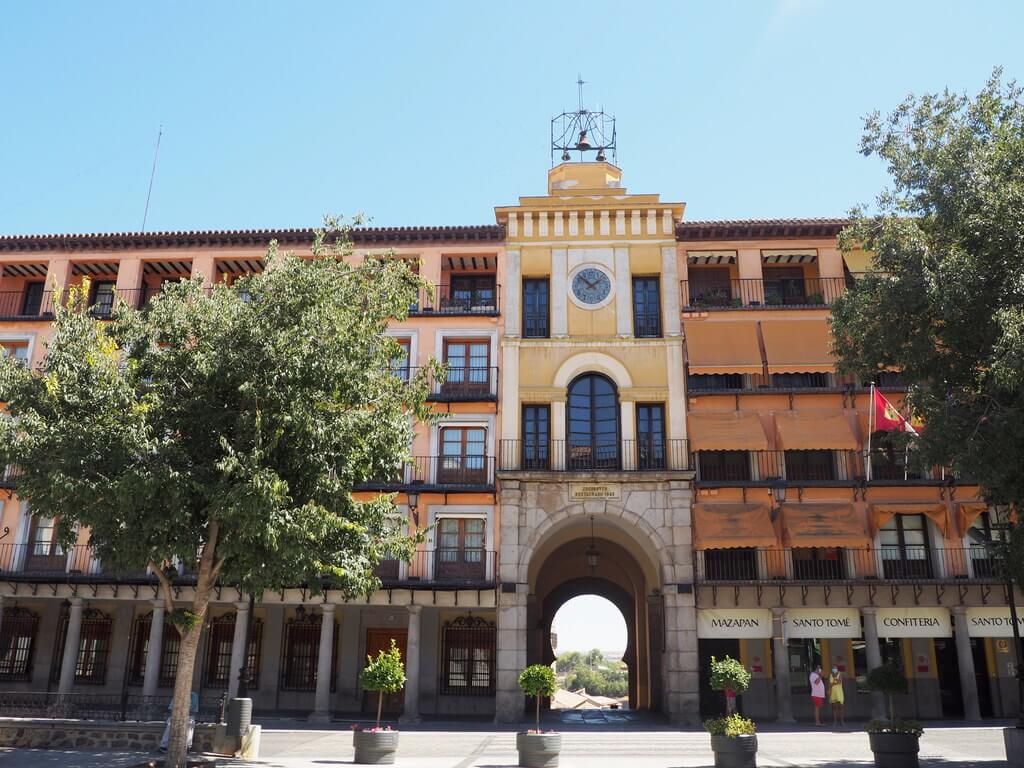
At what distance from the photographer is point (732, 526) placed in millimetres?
23391

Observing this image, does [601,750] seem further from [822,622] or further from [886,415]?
[886,415]

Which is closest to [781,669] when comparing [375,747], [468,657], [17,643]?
[468,657]

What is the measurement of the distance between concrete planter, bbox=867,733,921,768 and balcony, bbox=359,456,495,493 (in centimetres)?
1310

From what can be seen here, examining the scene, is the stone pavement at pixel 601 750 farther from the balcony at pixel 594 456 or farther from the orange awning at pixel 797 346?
the orange awning at pixel 797 346

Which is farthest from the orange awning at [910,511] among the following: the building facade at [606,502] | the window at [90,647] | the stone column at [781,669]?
the window at [90,647]

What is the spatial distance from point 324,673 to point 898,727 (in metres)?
15.3

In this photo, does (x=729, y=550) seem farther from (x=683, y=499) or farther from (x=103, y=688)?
(x=103, y=688)

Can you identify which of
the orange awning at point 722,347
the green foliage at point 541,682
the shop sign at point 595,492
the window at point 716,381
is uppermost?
the orange awning at point 722,347

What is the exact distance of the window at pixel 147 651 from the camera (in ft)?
85.8

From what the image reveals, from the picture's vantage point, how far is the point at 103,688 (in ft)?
85.0

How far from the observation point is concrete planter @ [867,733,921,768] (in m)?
13.7

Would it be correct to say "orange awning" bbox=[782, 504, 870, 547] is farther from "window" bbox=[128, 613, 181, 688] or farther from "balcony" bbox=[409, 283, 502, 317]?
"window" bbox=[128, 613, 181, 688]

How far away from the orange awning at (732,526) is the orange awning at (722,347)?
4044 mm

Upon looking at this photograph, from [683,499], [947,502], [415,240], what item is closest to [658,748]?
[683,499]
